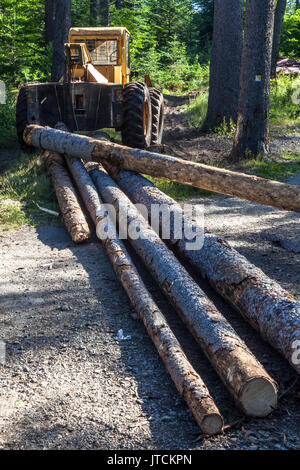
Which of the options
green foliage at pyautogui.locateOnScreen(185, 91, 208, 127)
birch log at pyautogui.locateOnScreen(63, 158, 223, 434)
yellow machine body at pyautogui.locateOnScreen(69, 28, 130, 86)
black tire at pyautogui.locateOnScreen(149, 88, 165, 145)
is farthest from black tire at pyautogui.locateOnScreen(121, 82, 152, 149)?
birch log at pyautogui.locateOnScreen(63, 158, 223, 434)

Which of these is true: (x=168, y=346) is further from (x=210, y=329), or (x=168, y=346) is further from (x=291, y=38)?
(x=291, y=38)

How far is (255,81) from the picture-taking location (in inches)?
370

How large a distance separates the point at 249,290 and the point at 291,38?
81.1ft

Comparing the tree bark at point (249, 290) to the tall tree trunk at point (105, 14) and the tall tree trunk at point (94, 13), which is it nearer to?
the tall tree trunk at point (105, 14)

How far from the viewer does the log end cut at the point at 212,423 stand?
9.32ft

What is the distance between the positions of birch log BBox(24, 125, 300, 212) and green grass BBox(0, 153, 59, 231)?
0.49 metres

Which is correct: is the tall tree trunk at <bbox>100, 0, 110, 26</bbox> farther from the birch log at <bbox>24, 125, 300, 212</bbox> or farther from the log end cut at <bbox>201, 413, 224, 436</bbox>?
the log end cut at <bbox>201, 413, 224, 436</bbox>

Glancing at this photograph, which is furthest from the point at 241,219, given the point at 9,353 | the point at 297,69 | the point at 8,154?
the point at 297,69

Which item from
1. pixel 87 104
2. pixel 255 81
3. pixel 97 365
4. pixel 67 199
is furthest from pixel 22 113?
pixel 97 365

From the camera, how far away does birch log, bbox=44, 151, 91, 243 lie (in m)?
6.05

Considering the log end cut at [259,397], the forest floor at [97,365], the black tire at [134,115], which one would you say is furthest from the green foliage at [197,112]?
the log end cut at [259,397]

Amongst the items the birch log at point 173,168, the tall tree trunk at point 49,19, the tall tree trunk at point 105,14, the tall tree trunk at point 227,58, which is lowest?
the birch log at point 173,168

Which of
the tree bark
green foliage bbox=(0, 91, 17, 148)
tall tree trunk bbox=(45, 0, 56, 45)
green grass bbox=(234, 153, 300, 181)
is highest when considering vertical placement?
tall tree trunk bbox=(45, 0, 56, 45)

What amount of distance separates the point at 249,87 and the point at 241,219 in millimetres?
3647
